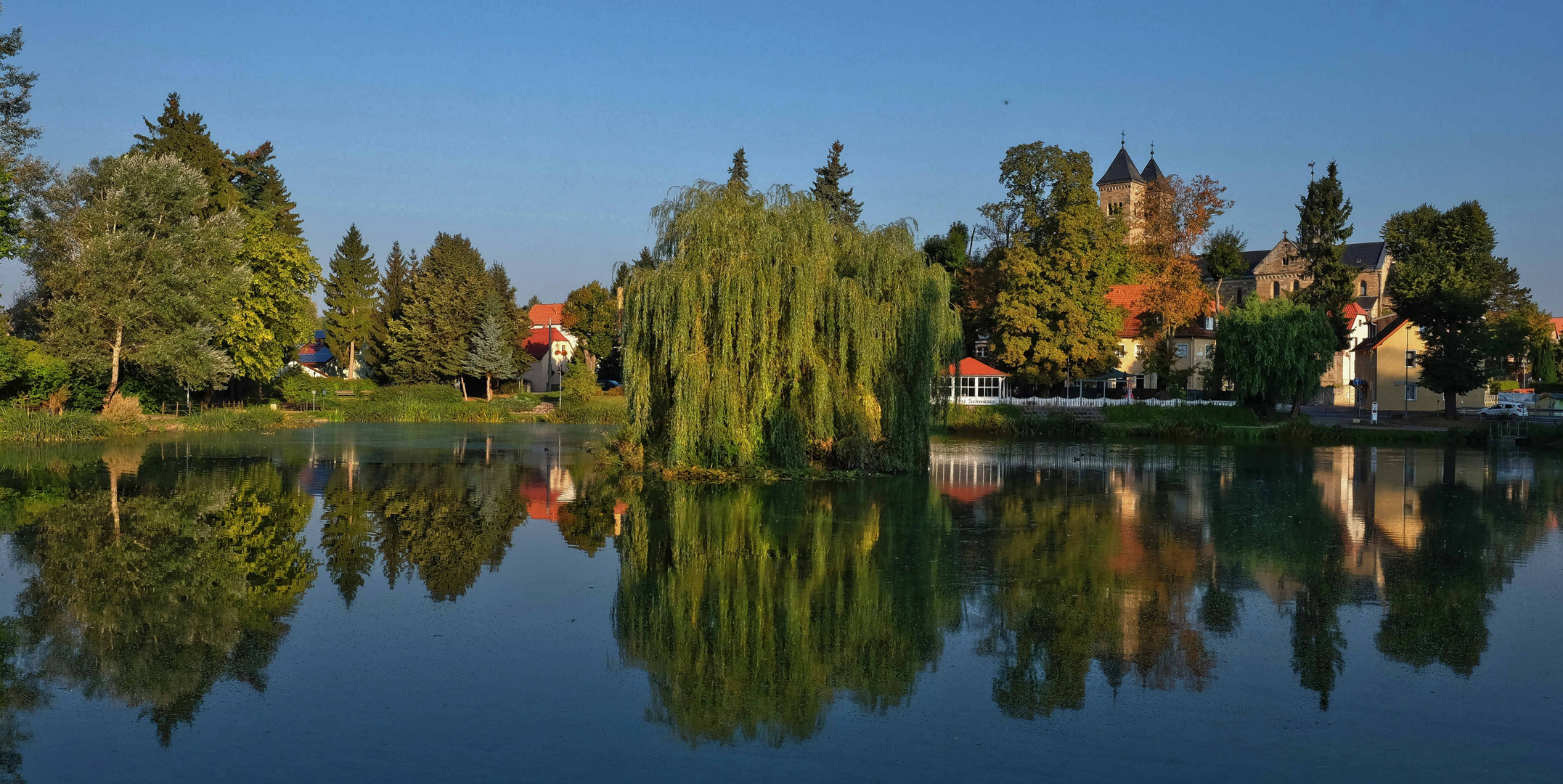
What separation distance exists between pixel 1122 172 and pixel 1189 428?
53987mm

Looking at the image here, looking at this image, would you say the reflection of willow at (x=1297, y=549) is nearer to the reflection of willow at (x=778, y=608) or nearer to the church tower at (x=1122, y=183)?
the reflection of willow at (x=778, y=608)

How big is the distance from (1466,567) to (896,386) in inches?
527

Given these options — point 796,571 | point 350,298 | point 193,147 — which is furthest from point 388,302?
point 796,571

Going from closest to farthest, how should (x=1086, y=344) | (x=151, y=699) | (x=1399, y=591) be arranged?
→ (x=151, y=699) → (x=1399, y=591) → (x=1086, y=344)

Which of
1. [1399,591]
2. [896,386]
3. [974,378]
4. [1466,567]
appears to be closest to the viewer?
[1399,591]

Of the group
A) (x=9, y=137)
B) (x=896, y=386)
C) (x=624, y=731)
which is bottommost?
(x=624, y=731)

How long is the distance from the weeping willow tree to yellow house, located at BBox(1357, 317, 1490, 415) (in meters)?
43.7

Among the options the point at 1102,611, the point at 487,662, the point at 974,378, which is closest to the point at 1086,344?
the point at 974,378

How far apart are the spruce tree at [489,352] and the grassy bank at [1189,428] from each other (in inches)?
1204

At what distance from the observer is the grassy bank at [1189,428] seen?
43.1m

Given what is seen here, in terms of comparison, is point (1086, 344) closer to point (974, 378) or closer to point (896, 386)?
point (974, 378)

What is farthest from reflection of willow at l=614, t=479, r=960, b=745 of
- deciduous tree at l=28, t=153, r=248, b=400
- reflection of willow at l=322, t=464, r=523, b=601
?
deciduous tree at l=28, t=153, r=248, b=400

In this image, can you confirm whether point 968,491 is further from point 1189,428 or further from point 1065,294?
point 1065,294

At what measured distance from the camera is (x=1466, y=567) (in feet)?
51.0
